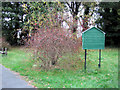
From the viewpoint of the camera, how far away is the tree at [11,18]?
1934 centimetres

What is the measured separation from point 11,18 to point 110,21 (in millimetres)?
15359

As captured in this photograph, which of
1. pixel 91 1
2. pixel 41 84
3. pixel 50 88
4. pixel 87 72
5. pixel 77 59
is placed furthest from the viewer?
pixel 91 1

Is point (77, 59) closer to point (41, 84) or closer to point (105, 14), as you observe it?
point (41, 84)

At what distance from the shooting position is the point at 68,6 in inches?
768

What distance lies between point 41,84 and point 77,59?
10.5 feet

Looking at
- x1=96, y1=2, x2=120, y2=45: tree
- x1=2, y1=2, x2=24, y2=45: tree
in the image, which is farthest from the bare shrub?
x1=96, y1=2, x2=120, y2=45: tree

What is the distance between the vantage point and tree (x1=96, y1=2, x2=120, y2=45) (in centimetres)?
1824

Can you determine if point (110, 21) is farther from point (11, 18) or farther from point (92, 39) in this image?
point (11, 18)

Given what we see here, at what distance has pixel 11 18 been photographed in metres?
20.1

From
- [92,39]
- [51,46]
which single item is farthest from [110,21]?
[51,46]

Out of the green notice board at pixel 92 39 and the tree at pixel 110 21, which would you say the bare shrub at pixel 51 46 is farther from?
the tree at pixel 110 21

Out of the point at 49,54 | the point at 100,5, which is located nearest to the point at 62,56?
the point at 49,54

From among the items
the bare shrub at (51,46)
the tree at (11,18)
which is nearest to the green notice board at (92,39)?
the bare shrub at (51,46)

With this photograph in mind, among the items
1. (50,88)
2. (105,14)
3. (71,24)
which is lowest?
(50,88)
